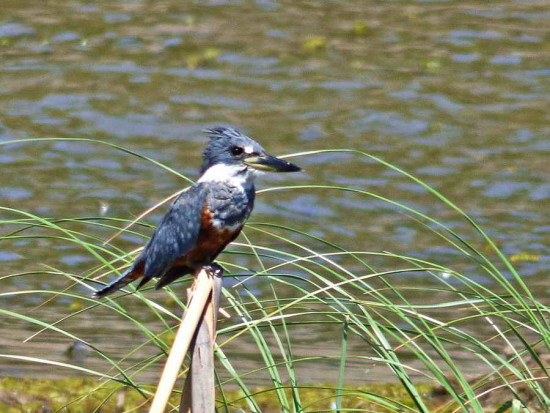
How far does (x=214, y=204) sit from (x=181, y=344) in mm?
686

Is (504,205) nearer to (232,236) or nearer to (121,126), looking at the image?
(121,126)

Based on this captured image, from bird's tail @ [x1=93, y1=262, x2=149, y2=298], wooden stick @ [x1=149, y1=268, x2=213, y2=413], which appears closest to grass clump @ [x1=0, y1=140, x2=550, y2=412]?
bird's tail @ [x1=93, y1=262, x2=149, y2=298]

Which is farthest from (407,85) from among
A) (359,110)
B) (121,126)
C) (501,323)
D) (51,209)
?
(501,323)

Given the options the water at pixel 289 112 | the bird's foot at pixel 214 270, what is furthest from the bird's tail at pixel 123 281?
the water at pixel 289 112

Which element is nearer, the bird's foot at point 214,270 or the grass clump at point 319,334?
the bird's foot at point 214,270

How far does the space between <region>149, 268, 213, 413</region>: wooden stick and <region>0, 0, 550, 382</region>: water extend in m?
2.65

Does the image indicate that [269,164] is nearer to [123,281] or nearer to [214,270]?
[214,270]

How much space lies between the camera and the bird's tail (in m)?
2.92

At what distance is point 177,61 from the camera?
31.1 feet

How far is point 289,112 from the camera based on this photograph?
8.69 metres

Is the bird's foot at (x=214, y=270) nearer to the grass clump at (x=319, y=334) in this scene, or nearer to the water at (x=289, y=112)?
the grass clump at (x=319, y=334)

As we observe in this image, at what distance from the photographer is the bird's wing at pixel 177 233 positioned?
9.82ft

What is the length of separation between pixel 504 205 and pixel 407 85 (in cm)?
199

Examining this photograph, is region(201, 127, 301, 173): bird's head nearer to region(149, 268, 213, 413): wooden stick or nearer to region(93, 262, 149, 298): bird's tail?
region(93, 262, 149, 298): bird's tail
